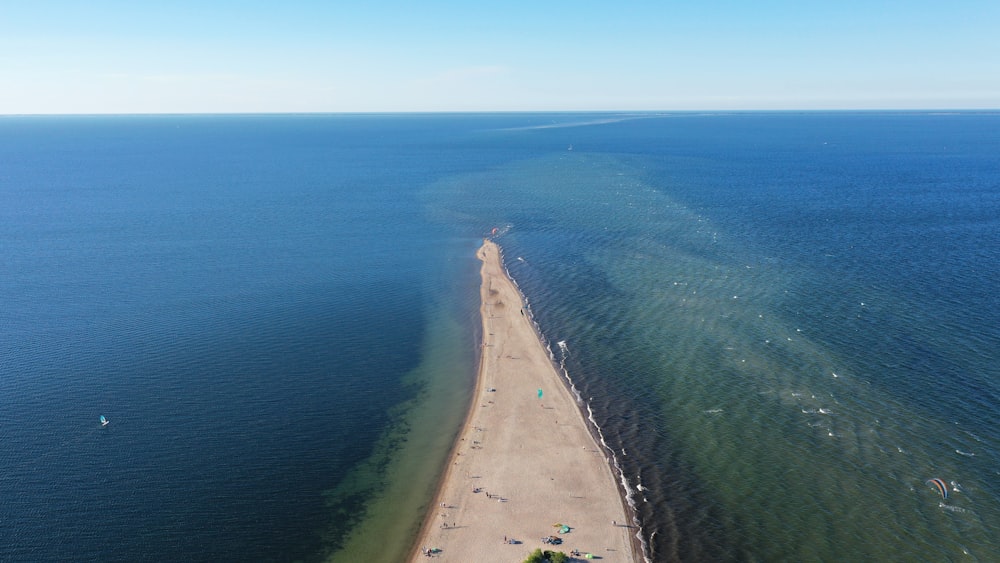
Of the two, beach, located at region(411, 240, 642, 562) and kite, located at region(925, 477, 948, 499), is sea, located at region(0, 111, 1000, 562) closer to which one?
kite, located at region(925, 477, 948, 499)

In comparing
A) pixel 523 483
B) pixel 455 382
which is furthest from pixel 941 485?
pixel 455 382

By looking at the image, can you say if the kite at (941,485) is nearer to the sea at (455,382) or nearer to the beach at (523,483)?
the sea at (455,382)

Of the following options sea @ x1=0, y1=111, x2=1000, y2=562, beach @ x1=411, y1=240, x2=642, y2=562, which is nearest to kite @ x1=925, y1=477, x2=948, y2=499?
sea @ x1=0, y1=111, x2=1000, y2=562

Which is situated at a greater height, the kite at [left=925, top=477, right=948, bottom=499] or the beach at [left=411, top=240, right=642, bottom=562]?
the beach at [left=411, top=240, right=642, bottom=562]

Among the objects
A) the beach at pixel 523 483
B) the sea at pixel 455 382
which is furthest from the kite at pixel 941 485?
the beach at pixel 523 483

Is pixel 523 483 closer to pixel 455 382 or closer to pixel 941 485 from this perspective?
pixel 455 382

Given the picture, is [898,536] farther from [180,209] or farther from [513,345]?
[180,209]
